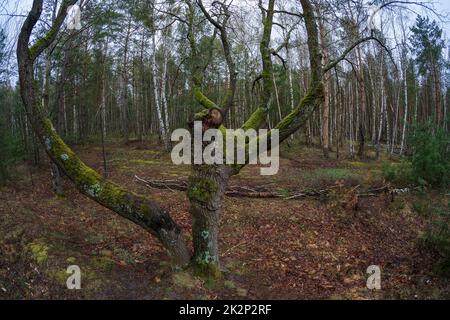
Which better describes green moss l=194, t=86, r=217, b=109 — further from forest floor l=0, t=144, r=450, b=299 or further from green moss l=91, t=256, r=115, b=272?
green moss l=91, t=256, r=115, b=272

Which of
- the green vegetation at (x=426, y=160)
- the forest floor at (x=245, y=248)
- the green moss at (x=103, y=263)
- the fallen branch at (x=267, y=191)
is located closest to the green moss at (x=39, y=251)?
the forest floor at (x=245, y=248)

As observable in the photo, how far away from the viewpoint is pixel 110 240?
21.9 ft

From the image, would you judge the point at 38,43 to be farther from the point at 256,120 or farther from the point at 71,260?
the point at 256,120

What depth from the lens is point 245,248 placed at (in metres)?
6.79

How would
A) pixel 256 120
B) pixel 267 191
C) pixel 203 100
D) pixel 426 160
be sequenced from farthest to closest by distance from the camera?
pixel 426 160, pixel 267 191, pixel 203 100, pixel 256 120

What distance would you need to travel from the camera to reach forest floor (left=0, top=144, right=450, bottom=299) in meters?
5.10

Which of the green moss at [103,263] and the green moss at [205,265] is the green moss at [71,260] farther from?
the green moss at [205,265]

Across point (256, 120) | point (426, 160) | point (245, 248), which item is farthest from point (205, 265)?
point (426, 160)

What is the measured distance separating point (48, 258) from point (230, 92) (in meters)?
4.53

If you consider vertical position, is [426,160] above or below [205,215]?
above

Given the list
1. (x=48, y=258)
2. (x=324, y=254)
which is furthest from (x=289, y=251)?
(x=48, y=258)

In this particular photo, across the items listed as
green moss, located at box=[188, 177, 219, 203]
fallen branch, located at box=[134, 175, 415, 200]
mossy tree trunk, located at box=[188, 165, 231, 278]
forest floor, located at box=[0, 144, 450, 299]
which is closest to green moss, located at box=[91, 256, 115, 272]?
forest floor, located at box=[0, 144, 450, 299]

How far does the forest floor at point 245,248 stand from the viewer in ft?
16.7
